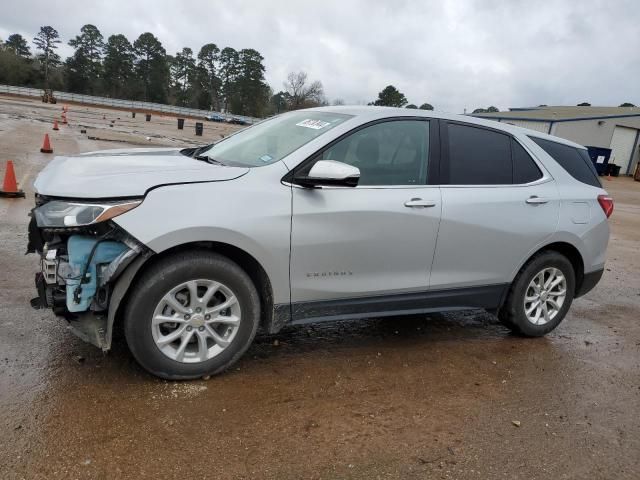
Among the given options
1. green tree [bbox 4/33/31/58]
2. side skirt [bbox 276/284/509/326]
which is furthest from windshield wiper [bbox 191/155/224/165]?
green tree [bbox 4/33/31/58]

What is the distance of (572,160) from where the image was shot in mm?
4754

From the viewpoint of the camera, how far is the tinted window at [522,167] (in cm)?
434

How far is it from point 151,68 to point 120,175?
99.0 meters

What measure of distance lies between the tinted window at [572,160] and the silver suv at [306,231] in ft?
0.11

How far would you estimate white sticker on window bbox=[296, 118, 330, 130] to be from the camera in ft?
12.3

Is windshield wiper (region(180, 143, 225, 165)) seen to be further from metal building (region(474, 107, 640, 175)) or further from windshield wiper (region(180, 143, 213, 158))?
metal building (region(474, 107, 640, 175))

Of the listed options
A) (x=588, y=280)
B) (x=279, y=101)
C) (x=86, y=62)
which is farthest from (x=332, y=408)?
(x=279, y=101)

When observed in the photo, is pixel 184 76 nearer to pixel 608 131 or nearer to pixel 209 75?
pixel 209 75

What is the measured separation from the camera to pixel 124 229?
289 centimetres

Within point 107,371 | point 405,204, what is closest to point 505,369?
point 405,204

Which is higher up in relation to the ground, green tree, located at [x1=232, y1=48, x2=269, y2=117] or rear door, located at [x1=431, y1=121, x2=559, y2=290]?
green tree, located at [x1=232, y1=48, x2=269, y2=117]

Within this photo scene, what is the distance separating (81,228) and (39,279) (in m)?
0.51

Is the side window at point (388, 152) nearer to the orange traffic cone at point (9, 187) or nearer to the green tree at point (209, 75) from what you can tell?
the orange traffic cone at point (9, 187)

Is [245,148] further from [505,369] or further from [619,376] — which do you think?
[619,376]
